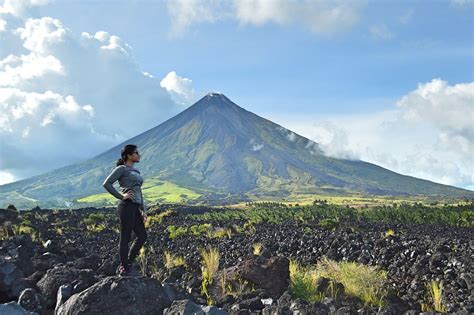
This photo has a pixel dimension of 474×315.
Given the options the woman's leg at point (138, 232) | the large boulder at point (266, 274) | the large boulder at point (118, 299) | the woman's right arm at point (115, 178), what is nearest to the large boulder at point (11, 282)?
the large boulder at point (118, 299)

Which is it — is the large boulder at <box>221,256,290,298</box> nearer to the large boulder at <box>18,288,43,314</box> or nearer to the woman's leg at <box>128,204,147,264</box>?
the woman's leg at <box>128,204,147,264</box>

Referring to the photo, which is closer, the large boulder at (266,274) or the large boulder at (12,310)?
the large boulder at (12,310)

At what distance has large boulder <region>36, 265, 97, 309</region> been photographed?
6473 millimetres

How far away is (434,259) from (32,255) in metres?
8.24

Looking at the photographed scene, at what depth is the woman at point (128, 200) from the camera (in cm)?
776

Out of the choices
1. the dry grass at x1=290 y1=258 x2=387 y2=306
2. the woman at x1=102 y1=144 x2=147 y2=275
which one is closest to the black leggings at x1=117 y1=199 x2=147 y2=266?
the woman at x1=102 y1=144 x2=147 y2=275

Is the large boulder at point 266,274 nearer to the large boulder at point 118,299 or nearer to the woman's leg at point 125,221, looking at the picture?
the woman's leg at point 125,221

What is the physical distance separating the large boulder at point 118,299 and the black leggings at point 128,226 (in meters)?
1.92

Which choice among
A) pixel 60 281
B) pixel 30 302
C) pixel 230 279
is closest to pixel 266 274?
pixel 230 279

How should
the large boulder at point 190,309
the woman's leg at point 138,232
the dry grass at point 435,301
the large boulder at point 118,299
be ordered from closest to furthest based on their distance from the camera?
1. the large boulder at point 190,309
2. the large boulder at point 118,299
3. the dry grass at point 435,301
4. the woman's leg at point 138,232

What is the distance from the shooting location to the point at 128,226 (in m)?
7.79

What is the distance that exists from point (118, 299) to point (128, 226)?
87.9 inches

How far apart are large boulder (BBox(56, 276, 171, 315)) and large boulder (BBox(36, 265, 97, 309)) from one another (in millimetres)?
618

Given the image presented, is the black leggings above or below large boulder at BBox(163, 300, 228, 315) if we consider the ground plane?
above
